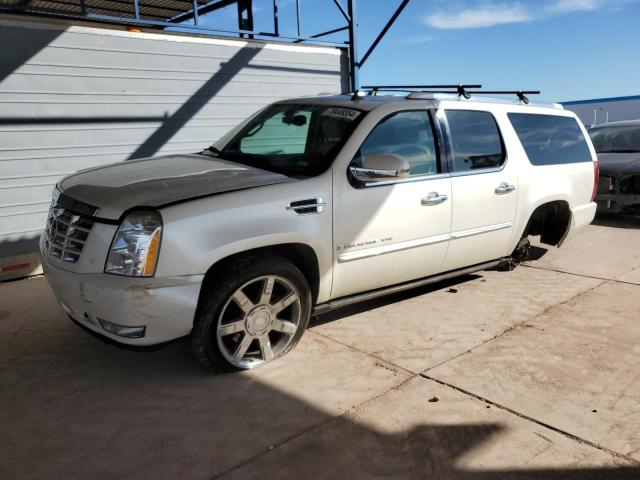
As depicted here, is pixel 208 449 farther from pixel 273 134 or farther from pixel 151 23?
pixel 151 23

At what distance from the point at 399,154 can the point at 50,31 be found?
4.69 m

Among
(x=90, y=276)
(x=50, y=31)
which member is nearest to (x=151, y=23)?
(x=50, y=31)

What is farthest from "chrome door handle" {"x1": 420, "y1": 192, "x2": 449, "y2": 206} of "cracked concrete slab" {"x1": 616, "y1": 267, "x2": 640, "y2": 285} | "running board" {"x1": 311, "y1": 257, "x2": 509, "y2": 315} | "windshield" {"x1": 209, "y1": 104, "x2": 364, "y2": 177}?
"cracked concrete slab" {"x1": 616, "y1": 267, "x2": 640, "y2": 285}

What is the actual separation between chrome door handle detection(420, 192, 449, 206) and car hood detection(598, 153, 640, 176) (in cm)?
540

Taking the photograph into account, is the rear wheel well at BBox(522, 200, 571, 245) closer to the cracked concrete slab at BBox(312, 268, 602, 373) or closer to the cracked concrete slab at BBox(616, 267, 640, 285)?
the cracked concrete slab at BBox(312, 268, 602, 373)

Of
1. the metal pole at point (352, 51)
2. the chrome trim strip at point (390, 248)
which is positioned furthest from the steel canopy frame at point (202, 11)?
the chrome trim strip at point (390, 248)

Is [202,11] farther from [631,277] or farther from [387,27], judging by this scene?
[631,277]

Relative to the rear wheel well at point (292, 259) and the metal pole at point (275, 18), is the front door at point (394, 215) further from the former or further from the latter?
the metal pole at point (275, 18)

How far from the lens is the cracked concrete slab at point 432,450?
104 inches

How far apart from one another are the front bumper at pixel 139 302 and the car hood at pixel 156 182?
0.41 metres

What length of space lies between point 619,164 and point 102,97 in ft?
24.7

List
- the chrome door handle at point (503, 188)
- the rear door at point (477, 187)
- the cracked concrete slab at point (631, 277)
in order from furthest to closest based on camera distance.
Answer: the cracked concrete slab at point (631, 277) < the chrome door handle at point (503, 188) < the rear door at point (477, 187)

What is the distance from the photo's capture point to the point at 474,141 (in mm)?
4770

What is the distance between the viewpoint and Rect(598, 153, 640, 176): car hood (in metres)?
8.36
